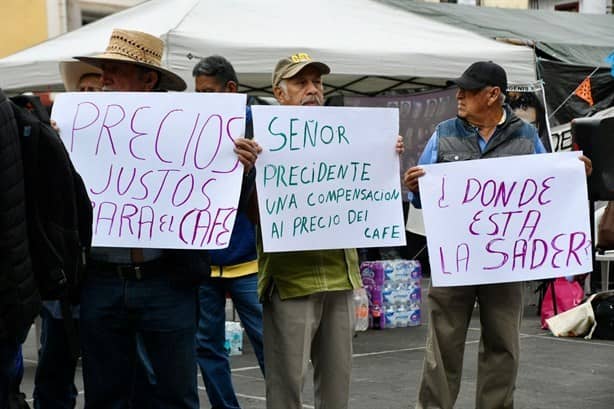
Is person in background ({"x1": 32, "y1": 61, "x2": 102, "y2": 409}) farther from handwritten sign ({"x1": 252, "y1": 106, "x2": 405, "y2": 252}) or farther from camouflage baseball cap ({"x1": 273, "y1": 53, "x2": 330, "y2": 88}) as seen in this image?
camouflage baseball cap ({"x1": 273, "y1": 53, "x2": 330, "y2": 88})

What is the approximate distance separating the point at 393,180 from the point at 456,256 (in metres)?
0.60

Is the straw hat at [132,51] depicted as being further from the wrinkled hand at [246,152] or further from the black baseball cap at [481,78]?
the black baseball cap at [481,78]

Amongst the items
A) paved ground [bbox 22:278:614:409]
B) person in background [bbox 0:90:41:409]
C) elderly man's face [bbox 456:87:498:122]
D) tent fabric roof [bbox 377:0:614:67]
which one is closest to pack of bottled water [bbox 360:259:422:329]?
paved ground [bbox 22:278:614:409]

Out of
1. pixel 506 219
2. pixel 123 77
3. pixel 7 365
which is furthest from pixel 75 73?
pixel 7 365

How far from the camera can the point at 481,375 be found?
207 inches

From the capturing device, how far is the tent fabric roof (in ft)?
39.2

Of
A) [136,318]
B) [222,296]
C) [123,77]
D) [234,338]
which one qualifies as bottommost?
[234,338]

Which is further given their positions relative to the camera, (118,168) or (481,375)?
(481,375)

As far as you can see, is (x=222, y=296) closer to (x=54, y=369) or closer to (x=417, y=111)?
(x=54, y=369)

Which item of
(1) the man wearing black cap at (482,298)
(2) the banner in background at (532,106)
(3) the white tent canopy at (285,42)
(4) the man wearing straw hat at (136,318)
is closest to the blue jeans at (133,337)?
(4) the man wearing straw hat at (136,318)

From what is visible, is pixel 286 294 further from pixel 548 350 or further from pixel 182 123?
pixel 548 350

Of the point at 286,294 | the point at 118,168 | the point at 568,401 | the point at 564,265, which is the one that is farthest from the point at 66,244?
the point at 568,401

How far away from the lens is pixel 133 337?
401 centimetres

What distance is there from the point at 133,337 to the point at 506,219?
1.83 meters
